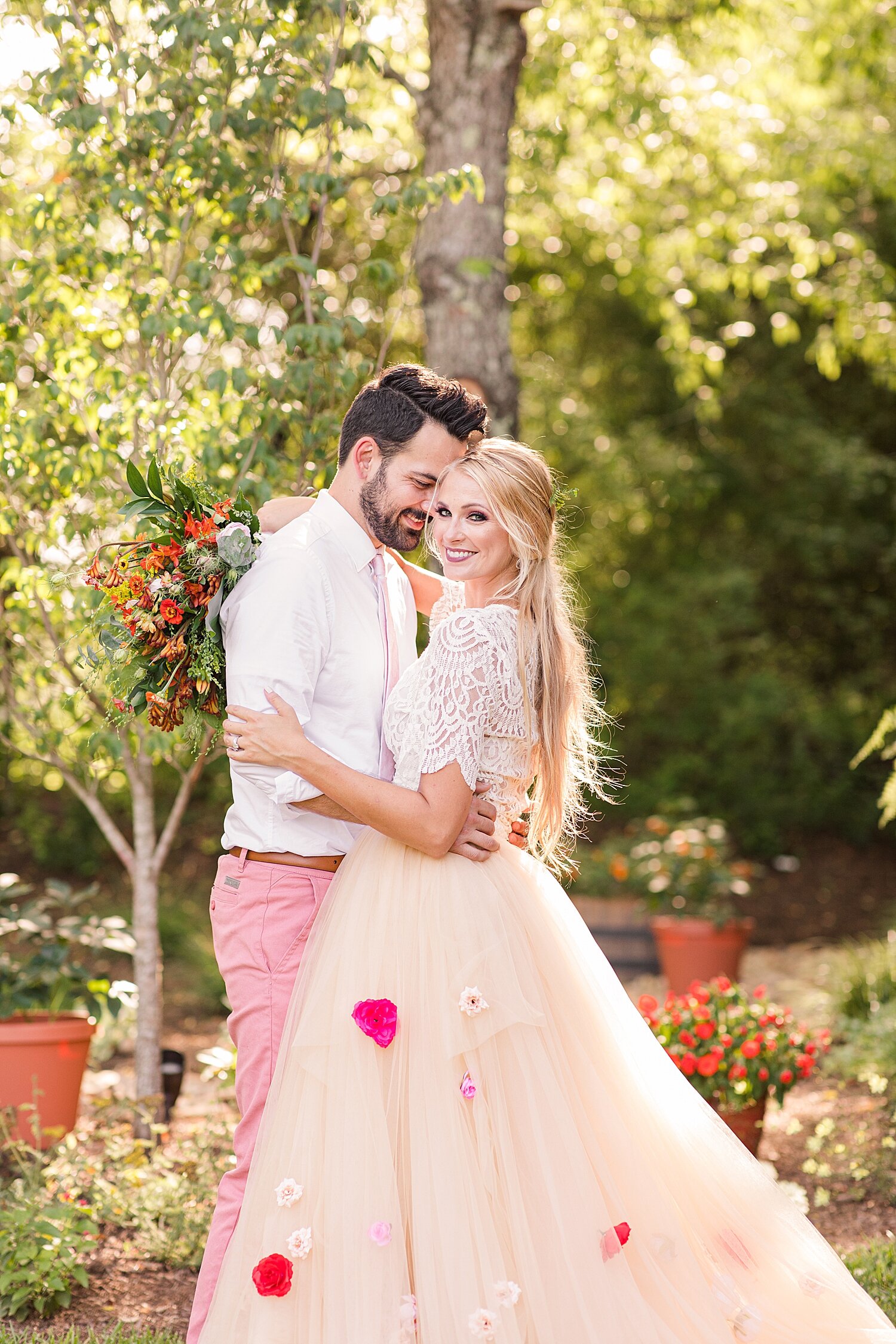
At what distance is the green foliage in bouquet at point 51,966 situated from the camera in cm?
470

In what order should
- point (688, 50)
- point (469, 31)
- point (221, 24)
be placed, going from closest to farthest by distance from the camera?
point (221, 24), point (469, 31), point (688, 50)

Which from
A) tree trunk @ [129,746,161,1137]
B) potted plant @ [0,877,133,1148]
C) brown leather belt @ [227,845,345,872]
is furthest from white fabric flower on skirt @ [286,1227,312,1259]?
tree trunk @ [129,746,161,1137]

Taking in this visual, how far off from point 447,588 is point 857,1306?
1.94 m

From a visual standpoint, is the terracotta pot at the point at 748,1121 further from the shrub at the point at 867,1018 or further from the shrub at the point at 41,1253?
the shrub at the point at 41,1253

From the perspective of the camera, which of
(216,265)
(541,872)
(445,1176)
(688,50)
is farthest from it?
(688,50)

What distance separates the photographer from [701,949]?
6949 mm

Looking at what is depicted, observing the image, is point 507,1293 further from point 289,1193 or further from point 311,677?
point 311,677

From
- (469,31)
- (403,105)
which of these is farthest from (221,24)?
(403,105)

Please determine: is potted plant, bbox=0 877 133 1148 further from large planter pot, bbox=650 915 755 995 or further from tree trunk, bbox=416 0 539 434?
large planter pot, bbox=650 915 755 995

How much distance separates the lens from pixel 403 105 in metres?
8.03

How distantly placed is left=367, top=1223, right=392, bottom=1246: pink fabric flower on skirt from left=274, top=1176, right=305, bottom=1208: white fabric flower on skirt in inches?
6.5

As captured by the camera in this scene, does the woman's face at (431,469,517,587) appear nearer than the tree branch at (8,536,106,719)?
Yes

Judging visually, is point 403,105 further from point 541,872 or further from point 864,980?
point 541,872

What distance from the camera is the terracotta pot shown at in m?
4.25
